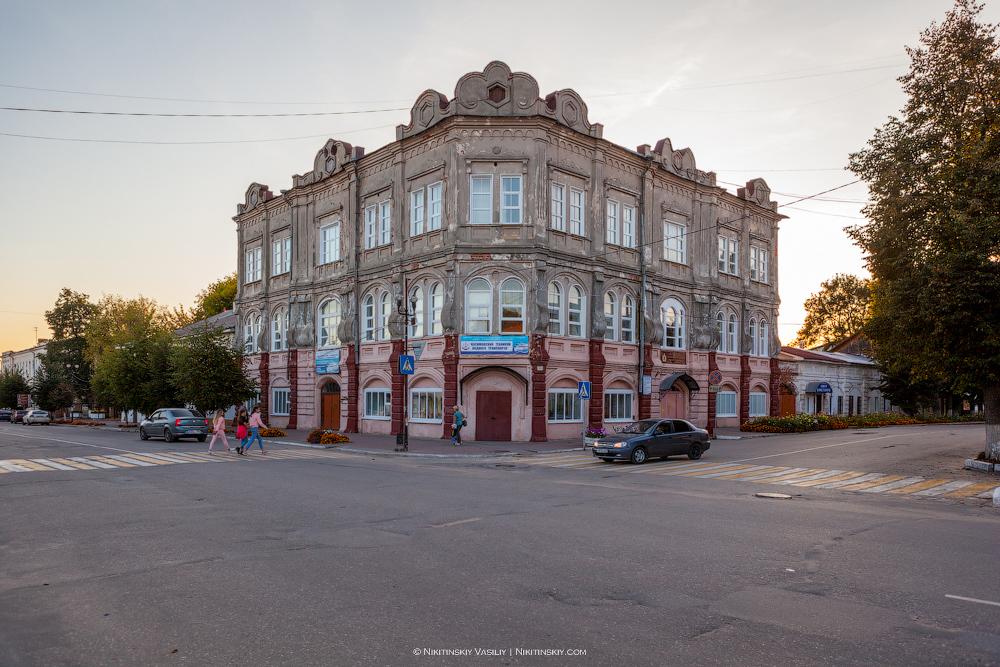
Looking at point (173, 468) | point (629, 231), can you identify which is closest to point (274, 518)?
point (173, 468)

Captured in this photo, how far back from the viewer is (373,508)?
11.4m

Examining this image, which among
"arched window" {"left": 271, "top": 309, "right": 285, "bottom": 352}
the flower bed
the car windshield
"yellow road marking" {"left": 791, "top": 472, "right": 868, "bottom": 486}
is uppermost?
"arched window" {"left": 271, "top": 309, "right": 285, "bottom": 352}

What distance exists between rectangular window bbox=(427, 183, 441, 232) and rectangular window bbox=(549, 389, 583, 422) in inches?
375

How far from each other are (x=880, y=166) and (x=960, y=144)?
202cm

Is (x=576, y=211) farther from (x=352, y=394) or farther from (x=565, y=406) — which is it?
(x=352, y=394)

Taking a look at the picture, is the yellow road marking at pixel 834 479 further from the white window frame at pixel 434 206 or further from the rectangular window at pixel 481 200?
the white window frame at pixel 434 206

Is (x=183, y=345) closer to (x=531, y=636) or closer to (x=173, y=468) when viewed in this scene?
(x=173, y=468)

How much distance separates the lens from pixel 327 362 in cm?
3788

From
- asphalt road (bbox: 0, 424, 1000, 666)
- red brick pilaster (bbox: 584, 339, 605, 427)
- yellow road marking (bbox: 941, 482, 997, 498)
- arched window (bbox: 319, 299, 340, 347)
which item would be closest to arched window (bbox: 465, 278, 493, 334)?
red brick pilaster (bbox: 584, 339, 605, 427)

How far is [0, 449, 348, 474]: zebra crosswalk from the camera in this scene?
18.5 m

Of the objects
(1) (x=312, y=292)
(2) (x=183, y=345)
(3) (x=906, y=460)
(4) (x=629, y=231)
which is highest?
(4) (x=629, y=231)

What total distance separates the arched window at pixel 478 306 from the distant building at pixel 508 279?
0.06m

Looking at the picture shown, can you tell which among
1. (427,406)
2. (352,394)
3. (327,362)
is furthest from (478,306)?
(327,362)

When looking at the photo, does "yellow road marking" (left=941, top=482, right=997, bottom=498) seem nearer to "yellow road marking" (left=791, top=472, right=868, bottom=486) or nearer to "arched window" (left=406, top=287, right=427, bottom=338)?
"yellow road marking" (left=791, top=472, right=868, bottom=486)
